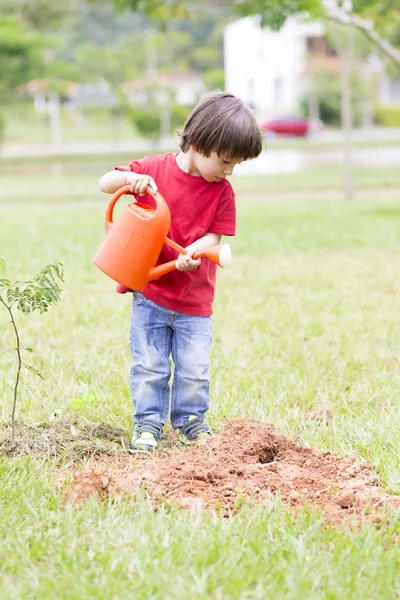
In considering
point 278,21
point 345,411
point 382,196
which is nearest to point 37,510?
point 345,411

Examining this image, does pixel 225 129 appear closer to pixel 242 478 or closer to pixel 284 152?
pixel 242 478

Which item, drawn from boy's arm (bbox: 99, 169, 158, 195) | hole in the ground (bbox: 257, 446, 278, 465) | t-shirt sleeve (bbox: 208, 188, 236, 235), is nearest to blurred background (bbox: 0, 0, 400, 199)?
t-shirt sleeve (bbox: 208, 188, 236, 235)

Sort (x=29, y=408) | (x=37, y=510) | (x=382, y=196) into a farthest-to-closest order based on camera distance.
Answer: (x=382, y=196)
(x=29, y=408)
(x=37, y=510)

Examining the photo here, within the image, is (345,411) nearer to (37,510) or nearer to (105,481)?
(105,481)

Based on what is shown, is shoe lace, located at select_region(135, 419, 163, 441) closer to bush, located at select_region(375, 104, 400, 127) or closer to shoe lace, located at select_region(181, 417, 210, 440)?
shoe lace, located at select_region(181, 417, 210, 440)

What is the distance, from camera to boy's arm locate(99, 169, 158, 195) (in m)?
2.86

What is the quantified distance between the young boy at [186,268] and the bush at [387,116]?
1628 inches

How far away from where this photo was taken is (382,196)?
1371 cm

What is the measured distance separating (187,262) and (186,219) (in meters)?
0.24

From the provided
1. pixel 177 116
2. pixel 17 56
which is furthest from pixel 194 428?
pixel 177 116

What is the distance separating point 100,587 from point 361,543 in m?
0.67

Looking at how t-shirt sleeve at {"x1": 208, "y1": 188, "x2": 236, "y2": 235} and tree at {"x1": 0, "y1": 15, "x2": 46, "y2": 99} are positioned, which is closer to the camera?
t-shirt sleeve at {"x1": 208, "y1": 188, "x2": 236, "y2": 235}

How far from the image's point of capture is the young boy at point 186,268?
9.29ft

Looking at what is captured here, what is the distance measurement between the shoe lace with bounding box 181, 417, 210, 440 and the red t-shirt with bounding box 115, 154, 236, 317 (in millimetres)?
396
